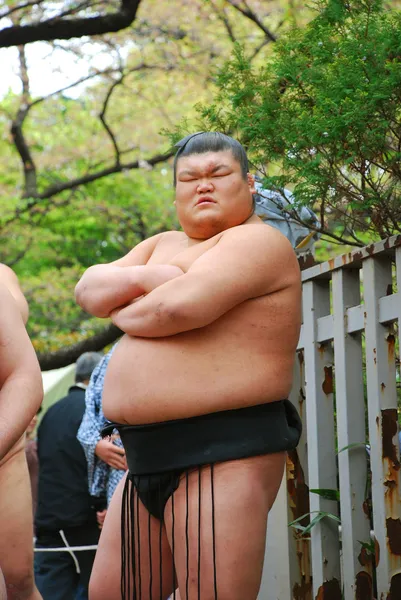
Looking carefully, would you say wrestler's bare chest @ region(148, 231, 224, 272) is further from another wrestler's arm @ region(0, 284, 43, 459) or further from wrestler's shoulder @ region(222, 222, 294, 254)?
another wrestler's arm @ region(0, 284, 43, 459)

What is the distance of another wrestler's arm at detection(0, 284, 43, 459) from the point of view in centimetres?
275

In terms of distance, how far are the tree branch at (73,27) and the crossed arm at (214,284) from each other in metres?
5.27

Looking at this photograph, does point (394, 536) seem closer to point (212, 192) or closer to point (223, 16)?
point (212, 192)

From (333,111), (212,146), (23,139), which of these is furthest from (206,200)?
(23,139)

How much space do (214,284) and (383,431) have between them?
2.85 feet

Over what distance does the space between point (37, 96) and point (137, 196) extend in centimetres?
253

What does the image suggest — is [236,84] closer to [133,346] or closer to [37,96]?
[133,346]

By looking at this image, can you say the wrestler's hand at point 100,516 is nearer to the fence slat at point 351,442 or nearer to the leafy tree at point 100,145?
the fence slat at point 351,442

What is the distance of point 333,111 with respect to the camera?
258 centimetres

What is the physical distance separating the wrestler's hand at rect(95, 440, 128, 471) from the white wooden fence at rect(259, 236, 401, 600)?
130 centimetres

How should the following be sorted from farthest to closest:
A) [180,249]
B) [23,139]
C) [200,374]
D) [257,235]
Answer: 1. [23,139]
2. [180,249]
3. [257,235]
4. [200,374]

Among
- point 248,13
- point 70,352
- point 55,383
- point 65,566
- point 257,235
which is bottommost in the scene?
point 65,566

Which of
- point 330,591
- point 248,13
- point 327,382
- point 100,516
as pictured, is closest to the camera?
point 330,591

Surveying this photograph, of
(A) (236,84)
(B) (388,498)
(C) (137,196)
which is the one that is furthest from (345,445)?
(C) (137,196)
